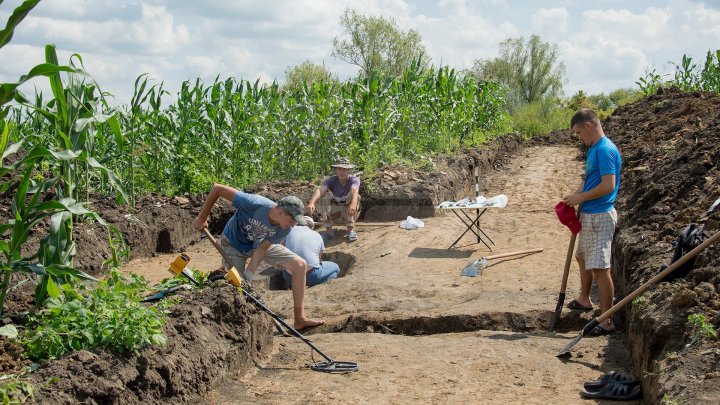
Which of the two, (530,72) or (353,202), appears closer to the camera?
(353,202)

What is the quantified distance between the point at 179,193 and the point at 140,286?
365 inches

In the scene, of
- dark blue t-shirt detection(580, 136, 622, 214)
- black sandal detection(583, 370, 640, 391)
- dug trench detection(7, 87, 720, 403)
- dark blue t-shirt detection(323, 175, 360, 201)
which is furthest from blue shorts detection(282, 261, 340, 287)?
black sandal detection(583, 370, 640, 391)

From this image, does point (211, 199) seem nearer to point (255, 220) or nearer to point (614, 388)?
point (255, 220)

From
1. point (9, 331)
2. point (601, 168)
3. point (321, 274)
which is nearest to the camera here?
point (9, 331)

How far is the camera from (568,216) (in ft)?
24.8

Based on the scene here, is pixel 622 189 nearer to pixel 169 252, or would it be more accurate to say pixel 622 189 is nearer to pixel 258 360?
pixel 169 252

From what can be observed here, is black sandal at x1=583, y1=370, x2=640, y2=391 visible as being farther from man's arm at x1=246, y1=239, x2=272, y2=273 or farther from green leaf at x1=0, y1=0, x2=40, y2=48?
green leaf at x1=0, y1=0, x2=40, y2=48

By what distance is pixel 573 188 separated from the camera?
17625 mm

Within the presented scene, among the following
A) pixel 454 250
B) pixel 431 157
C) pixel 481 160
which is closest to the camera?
pixel 454 250

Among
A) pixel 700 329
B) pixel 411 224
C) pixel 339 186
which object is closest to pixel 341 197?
pixel 339 186

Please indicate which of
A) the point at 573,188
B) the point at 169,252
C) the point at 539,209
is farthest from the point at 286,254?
the point at 573,188

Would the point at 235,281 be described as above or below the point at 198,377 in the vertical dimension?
above

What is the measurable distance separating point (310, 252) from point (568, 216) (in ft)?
12.3

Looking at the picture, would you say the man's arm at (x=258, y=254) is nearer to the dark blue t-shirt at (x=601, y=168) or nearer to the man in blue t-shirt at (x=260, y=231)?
the man in blue t-shirt at (x=260, y=231)
